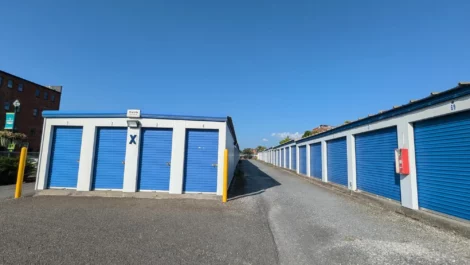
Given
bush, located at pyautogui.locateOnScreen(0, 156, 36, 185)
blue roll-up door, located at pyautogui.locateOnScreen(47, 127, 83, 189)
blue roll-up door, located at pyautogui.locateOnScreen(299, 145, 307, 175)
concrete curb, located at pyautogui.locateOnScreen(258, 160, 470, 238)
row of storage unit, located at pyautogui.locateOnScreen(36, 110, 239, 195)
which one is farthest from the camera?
blue roll-up door, located at pyautogui.locateOnScreen(299, 145, 307, 175)

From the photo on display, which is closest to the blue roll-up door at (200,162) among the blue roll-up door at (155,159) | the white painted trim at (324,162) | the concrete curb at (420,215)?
the blue roll-up door at (155,159)

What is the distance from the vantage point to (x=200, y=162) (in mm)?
10031

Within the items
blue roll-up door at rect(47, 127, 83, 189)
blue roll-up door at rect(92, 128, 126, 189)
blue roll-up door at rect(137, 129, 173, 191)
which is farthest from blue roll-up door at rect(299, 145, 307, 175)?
blue roll-up door at rect(47, 127, 83, 189)

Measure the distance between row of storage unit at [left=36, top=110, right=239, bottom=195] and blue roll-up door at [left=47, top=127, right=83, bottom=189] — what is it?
0.13 ft

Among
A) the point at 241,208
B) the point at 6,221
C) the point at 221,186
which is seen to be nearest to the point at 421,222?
the point at 241,208

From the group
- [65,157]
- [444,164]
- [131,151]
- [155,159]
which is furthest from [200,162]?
[444,164]

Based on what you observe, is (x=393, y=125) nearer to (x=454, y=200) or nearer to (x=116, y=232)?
(x=454, y=200)

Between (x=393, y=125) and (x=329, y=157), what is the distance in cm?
653

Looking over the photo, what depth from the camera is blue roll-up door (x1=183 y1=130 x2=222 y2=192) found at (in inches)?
393

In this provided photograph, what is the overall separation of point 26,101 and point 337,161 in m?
47.1

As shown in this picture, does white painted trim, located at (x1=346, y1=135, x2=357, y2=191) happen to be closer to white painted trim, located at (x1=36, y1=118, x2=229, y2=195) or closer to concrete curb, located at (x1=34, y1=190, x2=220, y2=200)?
white painted trim, located at (x1=36, y1=118, x2=229, y2=195)

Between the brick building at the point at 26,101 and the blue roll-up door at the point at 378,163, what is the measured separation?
41674 millimetres

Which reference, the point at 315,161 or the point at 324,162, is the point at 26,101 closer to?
the point at 315,161

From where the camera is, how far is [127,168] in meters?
9.92
